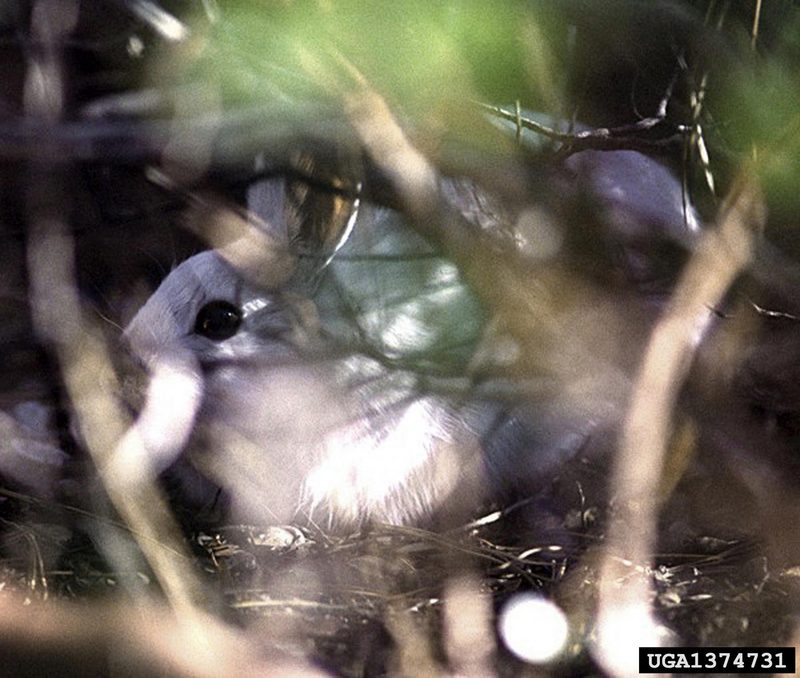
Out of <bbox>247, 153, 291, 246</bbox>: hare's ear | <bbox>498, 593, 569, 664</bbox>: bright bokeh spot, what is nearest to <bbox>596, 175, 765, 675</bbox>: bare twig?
<bbox>498, 593, 569, 664</bbox>: bright bokeh spot

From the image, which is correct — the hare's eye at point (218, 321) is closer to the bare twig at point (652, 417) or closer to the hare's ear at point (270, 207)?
the hare's ear at point (270, 207)

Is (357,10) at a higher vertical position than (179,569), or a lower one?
higher

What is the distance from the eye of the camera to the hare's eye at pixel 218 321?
2.01 metres

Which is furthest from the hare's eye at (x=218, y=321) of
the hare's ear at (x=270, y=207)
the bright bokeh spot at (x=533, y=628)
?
the bright bokeh spot at (x=533, y=628)

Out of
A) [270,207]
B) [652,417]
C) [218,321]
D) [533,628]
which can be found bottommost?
[533,628]

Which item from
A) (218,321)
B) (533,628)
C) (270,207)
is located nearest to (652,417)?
(533,628)

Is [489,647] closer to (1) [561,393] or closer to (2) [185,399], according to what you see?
(1) [561,393]

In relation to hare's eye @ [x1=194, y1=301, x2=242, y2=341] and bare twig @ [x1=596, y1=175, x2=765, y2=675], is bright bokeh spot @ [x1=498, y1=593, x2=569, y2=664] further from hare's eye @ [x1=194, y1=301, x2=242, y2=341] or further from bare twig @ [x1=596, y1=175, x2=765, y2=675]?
hare's eye @ [x1=194, y1=301, x2=242, y2=341]

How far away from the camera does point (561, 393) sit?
5.62ft

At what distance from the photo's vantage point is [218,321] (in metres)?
2.03

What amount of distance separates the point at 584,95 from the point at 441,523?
0.79 metres

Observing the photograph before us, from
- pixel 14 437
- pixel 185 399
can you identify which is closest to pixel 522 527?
pixel 185 399

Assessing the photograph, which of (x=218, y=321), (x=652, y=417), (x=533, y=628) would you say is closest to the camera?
(x=652, y=417)

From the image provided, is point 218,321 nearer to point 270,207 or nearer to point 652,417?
point 270,207
